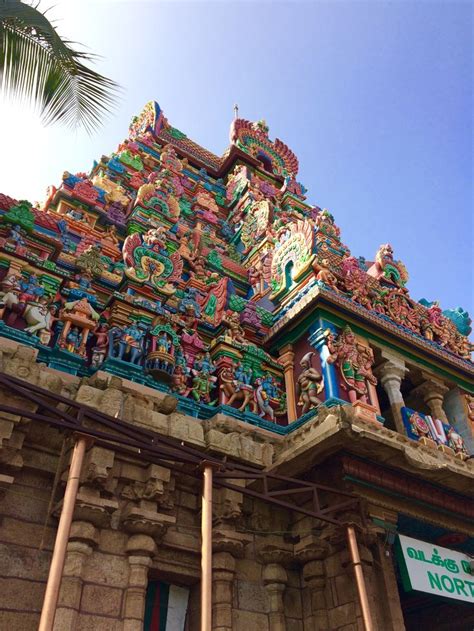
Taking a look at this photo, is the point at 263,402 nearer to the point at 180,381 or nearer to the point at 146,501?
the point at 180,381

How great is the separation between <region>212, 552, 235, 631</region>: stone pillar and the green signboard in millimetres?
2603

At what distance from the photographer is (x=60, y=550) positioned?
5078 mm

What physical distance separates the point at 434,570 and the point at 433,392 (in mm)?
4865

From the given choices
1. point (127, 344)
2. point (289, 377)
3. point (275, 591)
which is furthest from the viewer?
point (289, 377)

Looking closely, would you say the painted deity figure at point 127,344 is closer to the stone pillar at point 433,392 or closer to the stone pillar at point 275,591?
the stone pillar at point 275,591

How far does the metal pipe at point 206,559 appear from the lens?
209 inches

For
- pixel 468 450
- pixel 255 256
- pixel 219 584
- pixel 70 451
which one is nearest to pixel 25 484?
pixel 70 451

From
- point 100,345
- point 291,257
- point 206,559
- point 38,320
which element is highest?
point 291,257

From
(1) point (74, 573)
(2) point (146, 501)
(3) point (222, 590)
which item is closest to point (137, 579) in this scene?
(1) point (74, 573)

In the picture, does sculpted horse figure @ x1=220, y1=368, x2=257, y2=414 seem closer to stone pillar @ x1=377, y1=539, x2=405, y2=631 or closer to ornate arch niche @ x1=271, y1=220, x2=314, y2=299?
ornate arch niche @ x1=271, y1=220, x2=314, y2=299

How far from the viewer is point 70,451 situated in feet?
23.5

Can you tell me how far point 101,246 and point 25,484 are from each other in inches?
263

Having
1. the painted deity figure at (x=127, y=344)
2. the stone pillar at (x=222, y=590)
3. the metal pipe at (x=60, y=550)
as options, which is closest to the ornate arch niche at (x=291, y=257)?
the painted deity figure at (x=127, y=344)

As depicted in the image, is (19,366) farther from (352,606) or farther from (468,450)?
(468,450)
